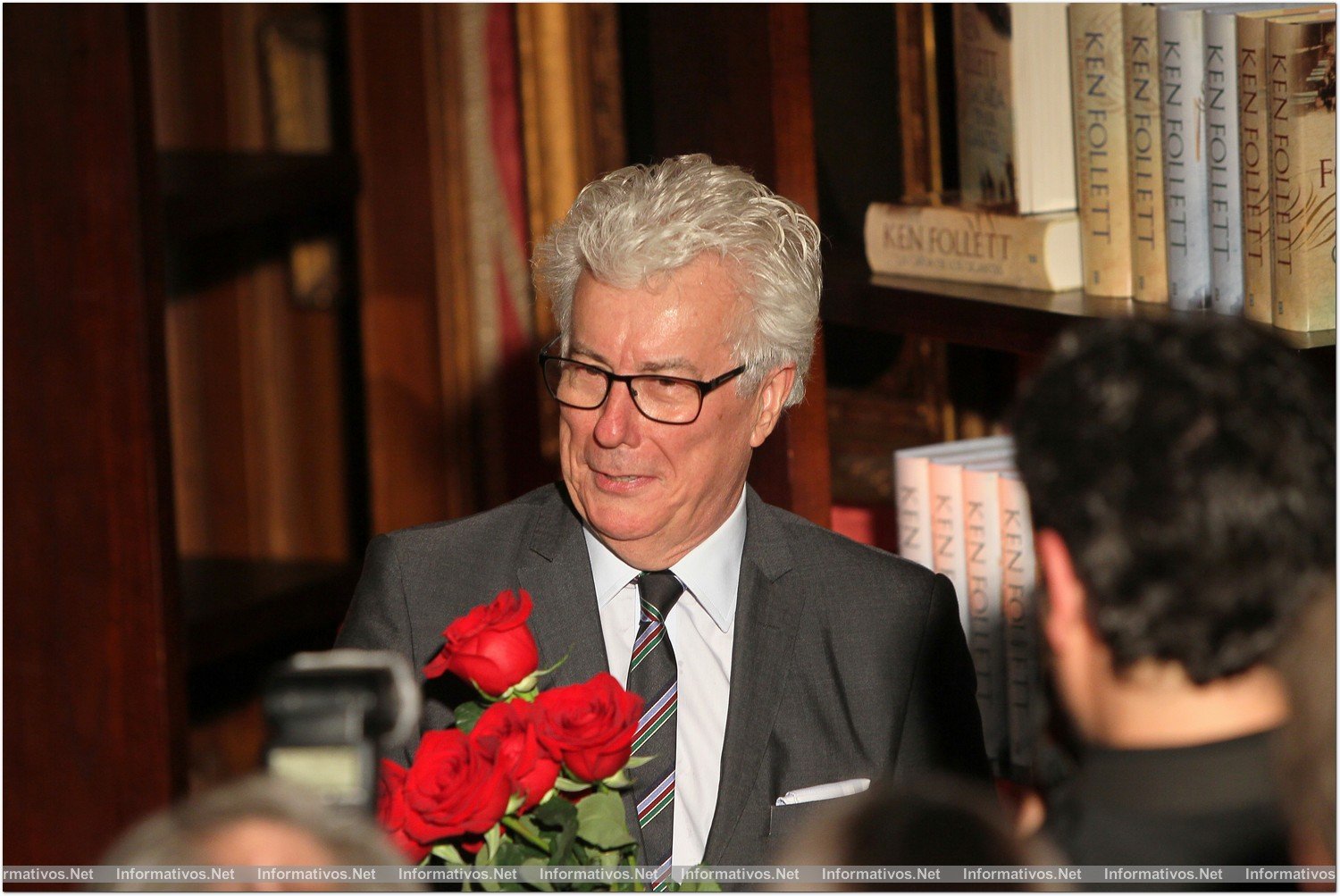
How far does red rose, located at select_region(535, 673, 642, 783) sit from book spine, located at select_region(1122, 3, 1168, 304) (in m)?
0.69

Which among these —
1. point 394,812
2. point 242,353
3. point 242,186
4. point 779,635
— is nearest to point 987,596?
point 779,635

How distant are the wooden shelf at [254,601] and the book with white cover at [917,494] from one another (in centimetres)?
→ 93

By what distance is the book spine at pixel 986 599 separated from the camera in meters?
1.42

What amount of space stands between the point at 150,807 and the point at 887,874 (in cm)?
126

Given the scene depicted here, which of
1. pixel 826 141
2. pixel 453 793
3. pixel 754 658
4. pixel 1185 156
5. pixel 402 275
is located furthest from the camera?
pixel 402 275

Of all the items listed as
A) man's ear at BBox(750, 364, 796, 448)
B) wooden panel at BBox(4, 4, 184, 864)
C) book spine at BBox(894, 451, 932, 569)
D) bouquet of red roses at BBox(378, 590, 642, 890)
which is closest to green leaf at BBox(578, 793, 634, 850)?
bouquet of red roses at BBox(378, 590, 642, 890)

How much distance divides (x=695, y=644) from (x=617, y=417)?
0.76ft

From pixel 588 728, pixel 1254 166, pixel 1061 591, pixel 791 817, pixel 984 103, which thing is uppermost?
pixel 984 103

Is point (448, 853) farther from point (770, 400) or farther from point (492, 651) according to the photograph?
point (770, 400)

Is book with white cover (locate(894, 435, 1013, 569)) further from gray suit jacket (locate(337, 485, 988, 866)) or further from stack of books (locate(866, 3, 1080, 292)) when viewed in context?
stack of books (locate(866, 3, 1080, 292))

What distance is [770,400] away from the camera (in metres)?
1.41

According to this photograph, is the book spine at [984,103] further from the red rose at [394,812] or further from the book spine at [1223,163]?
the red rose at [394,812]

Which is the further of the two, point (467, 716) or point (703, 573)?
point (703, 573)

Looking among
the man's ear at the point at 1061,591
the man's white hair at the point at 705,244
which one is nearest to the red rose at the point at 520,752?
the man's ear at the point at 1061,591
